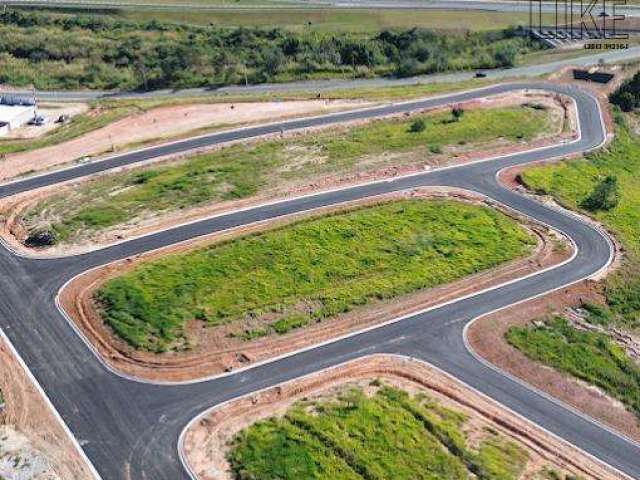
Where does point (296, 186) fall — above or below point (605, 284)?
above

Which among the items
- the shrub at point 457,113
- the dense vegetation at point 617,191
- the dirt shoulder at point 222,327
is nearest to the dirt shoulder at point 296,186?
the shrub at point 457,113

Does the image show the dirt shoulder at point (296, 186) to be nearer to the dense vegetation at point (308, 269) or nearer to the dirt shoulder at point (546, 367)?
the dense vegetation at point (308, 269)

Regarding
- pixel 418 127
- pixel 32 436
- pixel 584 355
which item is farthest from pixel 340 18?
pixel 32 436

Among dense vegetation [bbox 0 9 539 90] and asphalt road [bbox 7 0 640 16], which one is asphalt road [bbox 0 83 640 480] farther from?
asphalt road [bbox 7 0 640 16]

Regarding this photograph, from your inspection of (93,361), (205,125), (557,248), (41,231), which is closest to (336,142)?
(205,125)

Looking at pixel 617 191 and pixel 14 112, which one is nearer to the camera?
pixel 617 191

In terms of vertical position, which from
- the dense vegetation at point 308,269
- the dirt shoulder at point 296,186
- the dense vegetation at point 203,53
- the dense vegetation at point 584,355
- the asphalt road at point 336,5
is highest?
the asphalt road at point 336,5

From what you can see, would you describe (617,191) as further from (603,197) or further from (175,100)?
(175,100)
